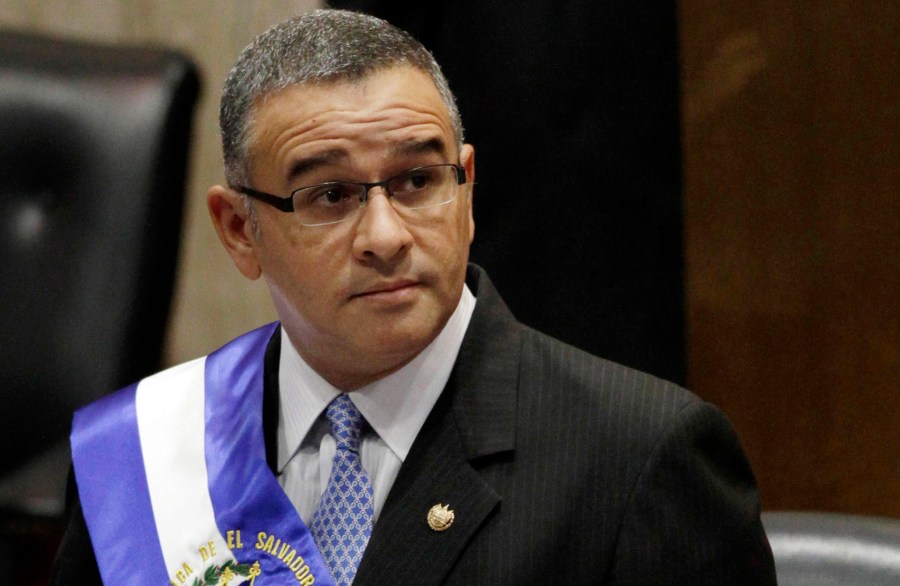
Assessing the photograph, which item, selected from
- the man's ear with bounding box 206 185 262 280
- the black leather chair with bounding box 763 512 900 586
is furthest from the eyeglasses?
the black leather chair with bounding box 763 512 900 586

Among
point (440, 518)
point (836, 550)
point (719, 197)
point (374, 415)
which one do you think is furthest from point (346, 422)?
point (719, 197)

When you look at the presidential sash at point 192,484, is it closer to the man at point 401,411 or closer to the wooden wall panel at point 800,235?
the man at point 401,411

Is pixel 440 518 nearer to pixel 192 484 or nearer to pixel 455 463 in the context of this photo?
pixel 455 463

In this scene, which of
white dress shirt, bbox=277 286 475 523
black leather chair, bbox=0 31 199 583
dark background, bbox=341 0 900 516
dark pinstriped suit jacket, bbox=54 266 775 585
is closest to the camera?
dark pinstriped suit jacket, bbox=54 266 775 585

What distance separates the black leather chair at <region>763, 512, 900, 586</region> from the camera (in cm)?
113

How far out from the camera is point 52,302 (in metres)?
1.79

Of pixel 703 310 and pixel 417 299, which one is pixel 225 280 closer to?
pixel 703 310

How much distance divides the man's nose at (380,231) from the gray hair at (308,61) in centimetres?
11

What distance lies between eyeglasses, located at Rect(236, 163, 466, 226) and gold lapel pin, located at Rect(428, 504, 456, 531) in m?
0.26

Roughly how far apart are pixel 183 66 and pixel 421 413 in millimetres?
813

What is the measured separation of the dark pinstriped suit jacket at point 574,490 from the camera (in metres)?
1.07

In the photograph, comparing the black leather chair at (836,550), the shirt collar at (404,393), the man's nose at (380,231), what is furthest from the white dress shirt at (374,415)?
the black leather chair at (836,550)

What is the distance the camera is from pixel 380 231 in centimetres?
112

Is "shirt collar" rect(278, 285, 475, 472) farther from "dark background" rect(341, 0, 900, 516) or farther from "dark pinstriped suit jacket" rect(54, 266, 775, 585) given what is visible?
"dark background" rect(341, 0, 900, 516)
